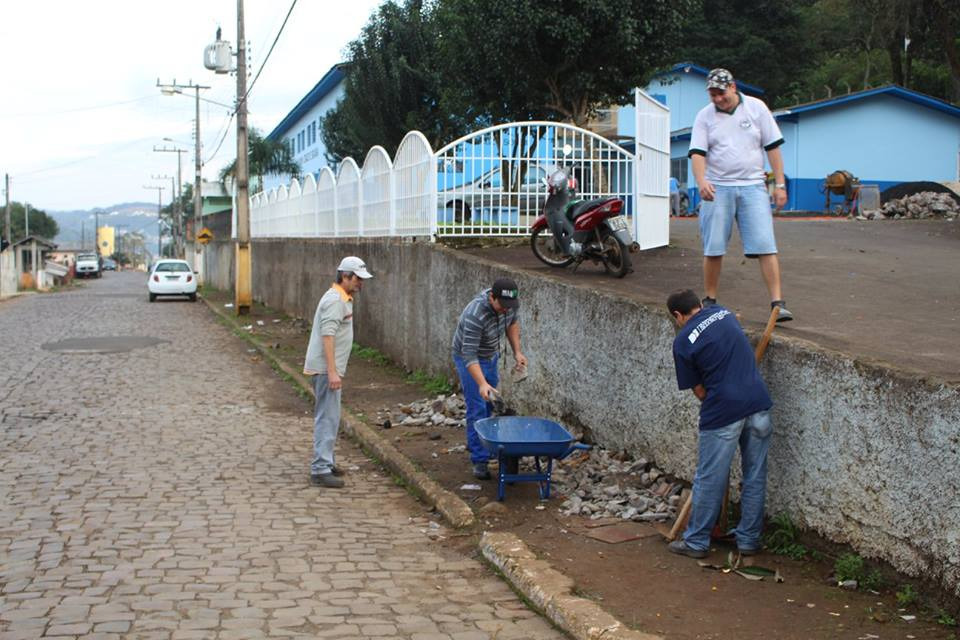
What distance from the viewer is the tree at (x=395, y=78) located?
1102 inches

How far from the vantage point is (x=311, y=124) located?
2169 inches

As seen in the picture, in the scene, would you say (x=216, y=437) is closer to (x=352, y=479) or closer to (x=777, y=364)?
(x=352, y=479)

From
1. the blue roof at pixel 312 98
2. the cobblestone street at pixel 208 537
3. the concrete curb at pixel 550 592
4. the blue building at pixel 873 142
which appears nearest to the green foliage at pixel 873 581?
the concrete curb at pixel 550 592

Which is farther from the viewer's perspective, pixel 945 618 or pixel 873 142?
pixel 873 142

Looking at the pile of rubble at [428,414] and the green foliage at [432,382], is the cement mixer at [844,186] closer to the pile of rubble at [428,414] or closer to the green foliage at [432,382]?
the green foliage at [432,382]

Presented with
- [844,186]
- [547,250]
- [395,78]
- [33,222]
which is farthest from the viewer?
[33,222]

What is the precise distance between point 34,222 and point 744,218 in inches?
4507

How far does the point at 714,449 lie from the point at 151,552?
3.32m

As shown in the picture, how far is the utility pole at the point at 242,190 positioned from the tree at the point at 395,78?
429cm

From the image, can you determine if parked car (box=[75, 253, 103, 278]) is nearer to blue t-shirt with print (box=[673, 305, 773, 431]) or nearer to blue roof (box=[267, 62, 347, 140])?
blue roof (box=[267, 62, 347, 140])

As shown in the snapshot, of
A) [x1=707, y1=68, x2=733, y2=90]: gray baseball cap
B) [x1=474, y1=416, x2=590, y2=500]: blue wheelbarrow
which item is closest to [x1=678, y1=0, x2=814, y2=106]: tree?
[x1=707, y1=68, x2=733, y2=90]: gray baseball cap

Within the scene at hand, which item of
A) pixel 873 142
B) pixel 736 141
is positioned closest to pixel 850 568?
pixel 736 141

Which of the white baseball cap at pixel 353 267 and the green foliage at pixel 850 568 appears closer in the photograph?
the green foliage at pixel 850 568

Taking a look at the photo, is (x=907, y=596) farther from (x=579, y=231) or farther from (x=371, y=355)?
(x=371, y=355)
